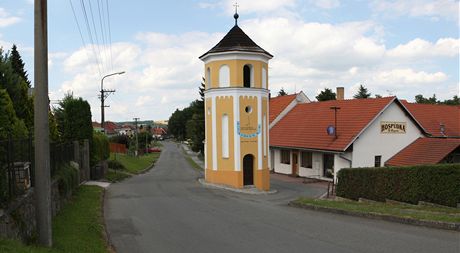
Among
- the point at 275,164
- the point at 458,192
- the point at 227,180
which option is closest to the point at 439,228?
the point at 458,192

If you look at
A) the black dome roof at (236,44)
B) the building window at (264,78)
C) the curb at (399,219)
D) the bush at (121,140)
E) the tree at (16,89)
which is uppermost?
the black dome roof at (236,44)

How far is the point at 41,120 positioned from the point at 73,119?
67.5 feet

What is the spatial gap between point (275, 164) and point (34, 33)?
33.0 metres

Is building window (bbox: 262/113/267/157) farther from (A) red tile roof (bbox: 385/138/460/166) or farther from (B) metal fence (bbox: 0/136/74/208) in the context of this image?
(B) metal fence (bbox: 0/136/74/208)

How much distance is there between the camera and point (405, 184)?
18.6 meters

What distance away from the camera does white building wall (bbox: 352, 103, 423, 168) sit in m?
31.9

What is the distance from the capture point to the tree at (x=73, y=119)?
29.0m

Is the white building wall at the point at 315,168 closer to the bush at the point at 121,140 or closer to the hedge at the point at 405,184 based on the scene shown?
the hedge at the point at 405,184

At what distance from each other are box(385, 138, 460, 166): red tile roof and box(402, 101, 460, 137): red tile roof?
15.3 ft

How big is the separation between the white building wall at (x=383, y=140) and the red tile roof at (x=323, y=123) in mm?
647

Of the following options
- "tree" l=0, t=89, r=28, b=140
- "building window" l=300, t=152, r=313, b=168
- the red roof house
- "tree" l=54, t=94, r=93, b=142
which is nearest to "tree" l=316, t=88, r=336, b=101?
the red roof house

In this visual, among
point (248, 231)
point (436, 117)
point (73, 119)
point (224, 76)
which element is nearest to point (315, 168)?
point (224, 76)

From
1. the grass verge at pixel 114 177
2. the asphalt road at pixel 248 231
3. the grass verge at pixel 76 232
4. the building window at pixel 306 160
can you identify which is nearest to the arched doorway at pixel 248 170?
the asphalt road at pixel 248 231

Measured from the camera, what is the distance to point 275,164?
134 ft
